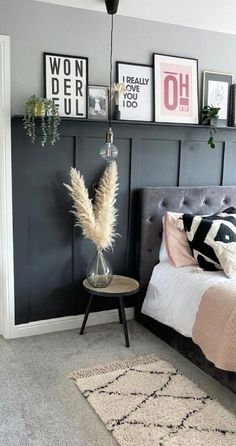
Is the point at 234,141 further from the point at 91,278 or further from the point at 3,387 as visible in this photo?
the point at 3,387

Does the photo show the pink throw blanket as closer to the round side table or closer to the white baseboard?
the round side table

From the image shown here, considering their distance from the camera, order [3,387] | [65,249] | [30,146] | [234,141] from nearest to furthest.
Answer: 1. [3,387]
2. [30,146]
3. [65,249]
4. [234,141]

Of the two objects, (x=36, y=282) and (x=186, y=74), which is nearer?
(x=36, y=282)

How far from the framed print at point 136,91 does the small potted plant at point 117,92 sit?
0.17ft

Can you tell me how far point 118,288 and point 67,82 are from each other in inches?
59.4

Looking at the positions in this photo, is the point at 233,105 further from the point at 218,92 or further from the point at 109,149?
the point at 109,149

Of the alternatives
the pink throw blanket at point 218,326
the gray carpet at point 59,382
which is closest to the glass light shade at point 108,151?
the pink throw blanket at point 218,326

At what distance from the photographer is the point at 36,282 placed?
3.32 metres

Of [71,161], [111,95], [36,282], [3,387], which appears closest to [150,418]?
[3,387]

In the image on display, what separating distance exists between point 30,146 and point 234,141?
5.88ft

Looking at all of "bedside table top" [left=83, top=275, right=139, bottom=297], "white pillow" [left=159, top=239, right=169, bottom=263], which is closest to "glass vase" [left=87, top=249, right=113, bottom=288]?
"bedside table top" [left=83, top=275, right=139, bottom=297]

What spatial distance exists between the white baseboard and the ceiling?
2.26m

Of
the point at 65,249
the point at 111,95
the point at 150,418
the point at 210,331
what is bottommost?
the point at 150,418

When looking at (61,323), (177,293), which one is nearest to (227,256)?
(177,293)
